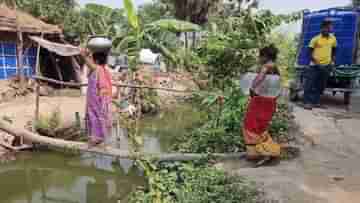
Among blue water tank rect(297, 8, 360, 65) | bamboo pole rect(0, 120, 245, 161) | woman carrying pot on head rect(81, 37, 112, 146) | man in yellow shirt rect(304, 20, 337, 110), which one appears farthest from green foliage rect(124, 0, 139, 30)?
blue water tank rect(297, 8, 360, 65)

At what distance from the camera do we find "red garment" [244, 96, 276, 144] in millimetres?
4055

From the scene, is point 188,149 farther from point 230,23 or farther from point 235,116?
point 230,23

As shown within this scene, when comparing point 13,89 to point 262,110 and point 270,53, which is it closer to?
point 262,110

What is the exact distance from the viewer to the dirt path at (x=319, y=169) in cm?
313

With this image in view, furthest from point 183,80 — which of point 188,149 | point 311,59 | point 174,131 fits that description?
point 188,149

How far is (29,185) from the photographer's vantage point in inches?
203

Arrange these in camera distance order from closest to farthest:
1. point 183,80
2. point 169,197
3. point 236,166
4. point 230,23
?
point 169,197 → point 236,166 → point 230,23 → point 183,80

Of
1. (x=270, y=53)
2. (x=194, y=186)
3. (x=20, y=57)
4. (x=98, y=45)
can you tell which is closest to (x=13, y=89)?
(x=20, y=57)

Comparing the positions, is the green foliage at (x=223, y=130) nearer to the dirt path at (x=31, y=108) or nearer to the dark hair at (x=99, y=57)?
the dark hair at (x=99, y=57)

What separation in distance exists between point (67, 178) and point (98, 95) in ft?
5.57

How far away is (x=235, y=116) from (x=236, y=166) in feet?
4.80

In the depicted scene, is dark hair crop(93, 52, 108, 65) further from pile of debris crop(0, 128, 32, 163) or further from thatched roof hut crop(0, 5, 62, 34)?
thatched roof hut crop(0, 5, 62, 34)

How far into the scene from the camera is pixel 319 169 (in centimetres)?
385

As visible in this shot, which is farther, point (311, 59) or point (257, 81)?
point (311, 59)
